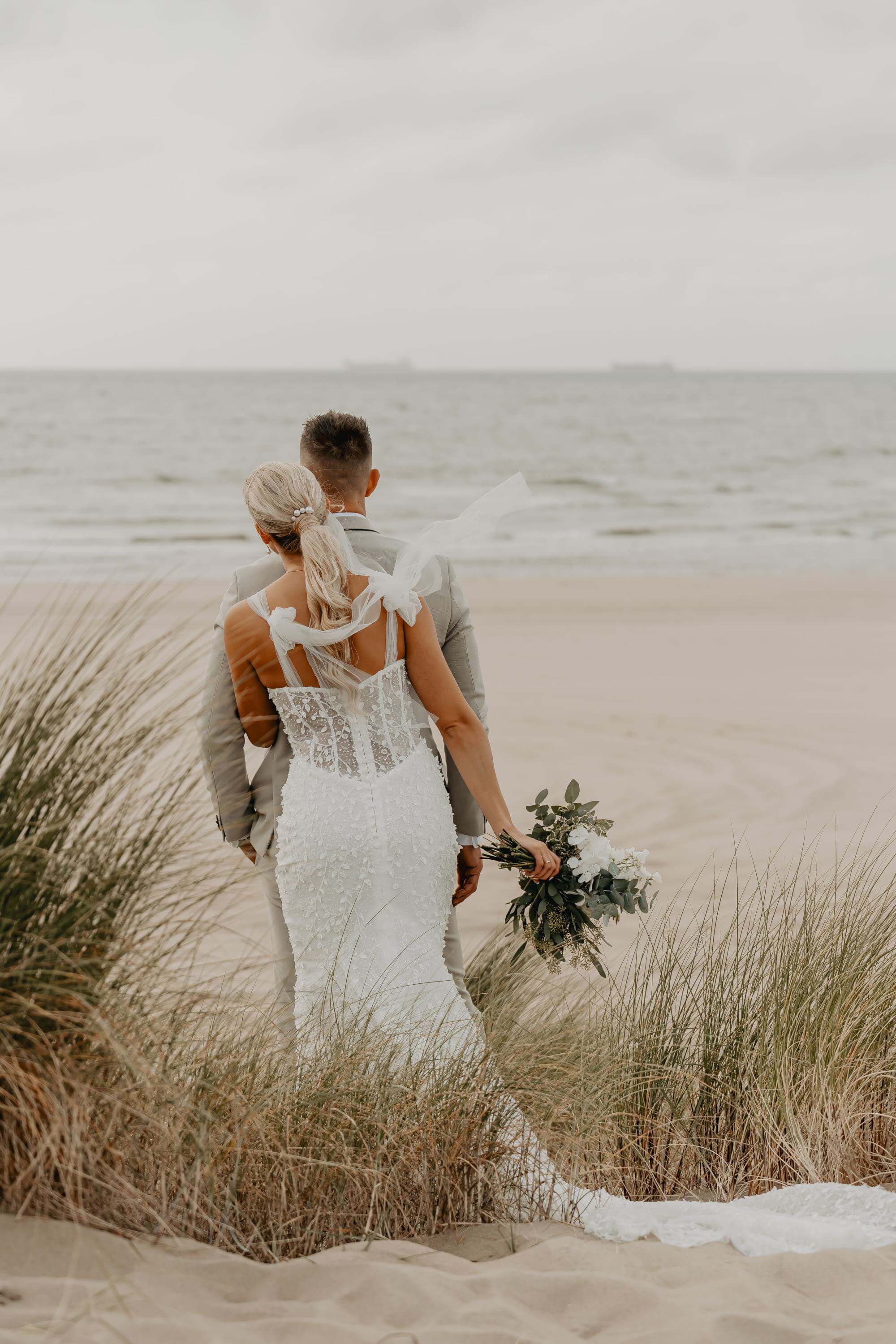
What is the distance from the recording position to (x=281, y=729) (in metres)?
3.55

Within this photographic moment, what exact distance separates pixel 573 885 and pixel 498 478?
33874 mm

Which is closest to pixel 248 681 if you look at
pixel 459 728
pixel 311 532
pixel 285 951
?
pixel 311 532

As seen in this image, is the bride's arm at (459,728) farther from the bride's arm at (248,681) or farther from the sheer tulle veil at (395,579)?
the bride's arm at (248,681)

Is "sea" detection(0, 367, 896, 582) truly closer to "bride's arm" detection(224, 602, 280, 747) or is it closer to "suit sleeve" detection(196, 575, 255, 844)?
"bride's arm" detection(224, 602, 280, 747)

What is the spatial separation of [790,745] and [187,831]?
23.7ft

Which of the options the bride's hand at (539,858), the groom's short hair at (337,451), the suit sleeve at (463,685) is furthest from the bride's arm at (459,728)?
the groom's short hair at (337,451)

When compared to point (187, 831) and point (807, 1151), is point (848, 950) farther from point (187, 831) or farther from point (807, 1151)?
point (187, 831)

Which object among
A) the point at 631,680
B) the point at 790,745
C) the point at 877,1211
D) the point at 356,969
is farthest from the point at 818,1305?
the point at 631,680

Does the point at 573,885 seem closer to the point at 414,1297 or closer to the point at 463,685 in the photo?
the point at 463,685

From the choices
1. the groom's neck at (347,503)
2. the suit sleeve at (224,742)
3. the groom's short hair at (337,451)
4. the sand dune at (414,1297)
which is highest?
the groom's short hair at (337,451)

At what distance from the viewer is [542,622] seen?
15047mm

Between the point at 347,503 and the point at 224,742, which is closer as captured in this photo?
the point at 224,742

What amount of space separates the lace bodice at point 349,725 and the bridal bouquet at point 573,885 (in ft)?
1.45

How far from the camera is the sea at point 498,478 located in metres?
21.7
